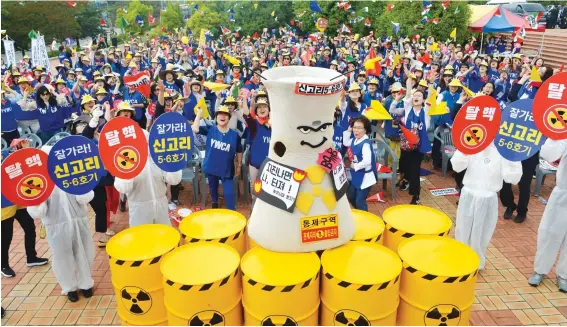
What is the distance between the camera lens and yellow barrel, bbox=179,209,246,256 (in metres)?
4.38

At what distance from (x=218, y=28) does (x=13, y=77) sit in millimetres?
24938

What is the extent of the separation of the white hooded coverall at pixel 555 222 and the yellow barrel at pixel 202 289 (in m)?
4.08

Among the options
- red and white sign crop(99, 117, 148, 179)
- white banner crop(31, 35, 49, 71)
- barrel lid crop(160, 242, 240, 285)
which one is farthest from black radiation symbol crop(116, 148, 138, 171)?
white banner crop(31, 35, 49, 71)

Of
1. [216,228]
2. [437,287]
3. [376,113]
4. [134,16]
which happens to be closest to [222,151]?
[216,228]

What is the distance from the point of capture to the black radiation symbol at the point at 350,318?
361 cm

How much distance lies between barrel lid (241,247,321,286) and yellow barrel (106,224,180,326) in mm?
855

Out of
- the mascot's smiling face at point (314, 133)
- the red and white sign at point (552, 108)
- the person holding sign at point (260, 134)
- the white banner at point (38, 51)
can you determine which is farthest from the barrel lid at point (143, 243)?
the white banner at point (38, 51)

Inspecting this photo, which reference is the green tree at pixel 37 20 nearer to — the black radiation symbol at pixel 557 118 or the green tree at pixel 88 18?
the green tree at pixel 88 18

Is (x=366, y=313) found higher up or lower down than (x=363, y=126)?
lower down

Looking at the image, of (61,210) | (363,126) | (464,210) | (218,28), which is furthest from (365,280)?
(218,28)

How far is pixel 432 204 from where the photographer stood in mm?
8258

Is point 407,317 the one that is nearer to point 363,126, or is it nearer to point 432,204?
point 363,126

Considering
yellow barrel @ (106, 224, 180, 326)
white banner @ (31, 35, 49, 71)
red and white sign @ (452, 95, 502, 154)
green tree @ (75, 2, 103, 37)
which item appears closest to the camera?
yellow barrel @ (106, 224, 180, 326)

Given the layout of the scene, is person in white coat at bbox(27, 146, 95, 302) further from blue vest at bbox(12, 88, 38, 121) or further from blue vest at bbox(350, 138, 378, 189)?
blue vest at bbox(12, 88, 38, 121)
